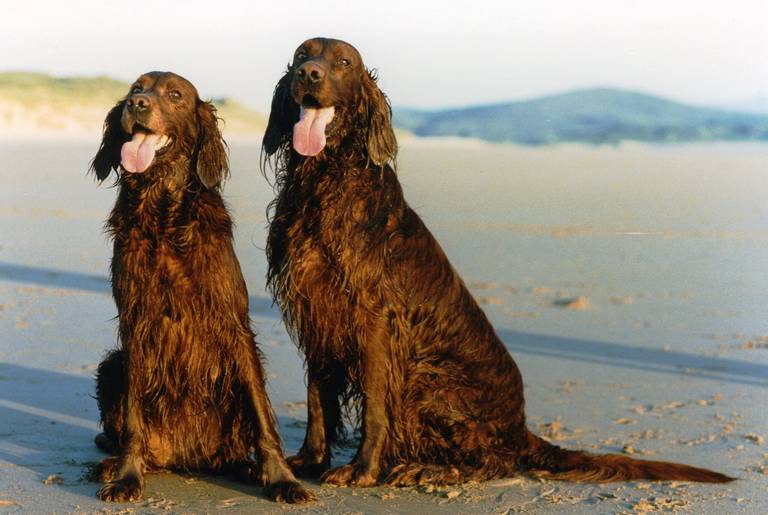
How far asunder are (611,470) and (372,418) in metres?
1.18

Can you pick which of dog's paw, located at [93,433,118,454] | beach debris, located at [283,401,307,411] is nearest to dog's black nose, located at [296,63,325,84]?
dog's paw, located at [93,433,118,454]

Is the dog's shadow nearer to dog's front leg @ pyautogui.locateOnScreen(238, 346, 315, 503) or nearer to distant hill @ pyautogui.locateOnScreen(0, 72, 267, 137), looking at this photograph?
dog's front leg @ pyautogui.locateOnScreen(238, 346, 315, 503)

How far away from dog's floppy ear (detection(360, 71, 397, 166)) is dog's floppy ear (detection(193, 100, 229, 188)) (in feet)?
2.31

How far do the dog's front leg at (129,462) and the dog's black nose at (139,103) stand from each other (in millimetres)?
1189

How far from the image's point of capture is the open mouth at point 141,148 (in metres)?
4.84

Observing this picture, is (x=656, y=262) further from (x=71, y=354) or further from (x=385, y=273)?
(x=385, y=273)

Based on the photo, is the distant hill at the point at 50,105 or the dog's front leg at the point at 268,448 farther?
the distant hill at the point at 50,105

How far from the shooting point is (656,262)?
12.4 metres

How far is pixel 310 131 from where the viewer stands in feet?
16.0

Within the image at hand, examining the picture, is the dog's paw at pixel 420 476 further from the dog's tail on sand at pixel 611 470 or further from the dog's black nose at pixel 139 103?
the dog's black nose at pixel 139 103

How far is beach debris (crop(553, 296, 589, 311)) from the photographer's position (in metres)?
10.1

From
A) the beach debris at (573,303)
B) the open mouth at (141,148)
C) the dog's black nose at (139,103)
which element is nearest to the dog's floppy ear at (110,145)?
the open mouth at (141,148)

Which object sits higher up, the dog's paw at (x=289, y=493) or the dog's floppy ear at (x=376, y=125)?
the dog's floppy ear at (x=376, y=125)

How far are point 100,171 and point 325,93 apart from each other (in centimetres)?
124
